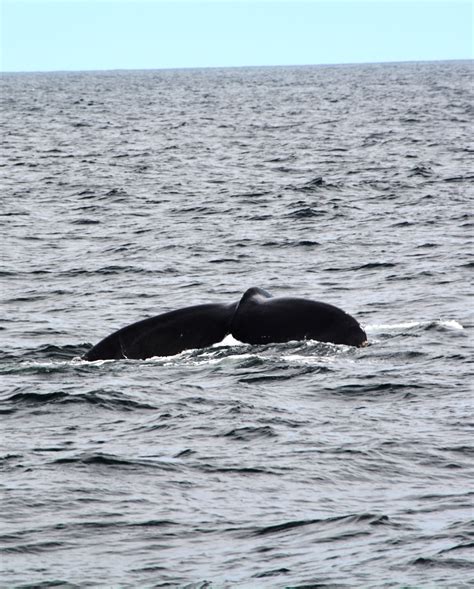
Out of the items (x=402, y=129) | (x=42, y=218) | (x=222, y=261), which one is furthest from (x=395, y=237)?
(x=402, y=129)

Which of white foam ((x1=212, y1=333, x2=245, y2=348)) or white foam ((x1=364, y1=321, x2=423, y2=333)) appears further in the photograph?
white foam ((x1=364, y1=321, x2=423, y2=333))

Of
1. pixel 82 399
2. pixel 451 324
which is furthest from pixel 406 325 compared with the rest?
pixel 82 399

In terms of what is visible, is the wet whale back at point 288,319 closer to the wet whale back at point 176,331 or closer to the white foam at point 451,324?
the wet whale back at point 176,331

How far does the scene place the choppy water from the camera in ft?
29.2

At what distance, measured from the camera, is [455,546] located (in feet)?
29.1

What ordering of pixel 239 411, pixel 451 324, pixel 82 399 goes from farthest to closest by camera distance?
pixel 451 324, pixel 82 399, pixel 239 411

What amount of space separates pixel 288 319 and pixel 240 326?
0.46 m

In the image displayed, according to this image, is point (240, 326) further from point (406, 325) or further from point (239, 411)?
point (406, 325)

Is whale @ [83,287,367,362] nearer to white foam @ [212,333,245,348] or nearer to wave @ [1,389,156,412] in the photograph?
white foam @ [212,333,245,348]

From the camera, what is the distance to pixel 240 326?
42.7ft

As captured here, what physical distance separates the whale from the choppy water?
0.28 metres

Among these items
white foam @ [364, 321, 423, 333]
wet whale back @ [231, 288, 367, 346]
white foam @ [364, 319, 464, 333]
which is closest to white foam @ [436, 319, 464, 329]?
white foam @ [364, 319, 464, 333]

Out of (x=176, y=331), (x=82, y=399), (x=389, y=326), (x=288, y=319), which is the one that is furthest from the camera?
(x=389, y=326)

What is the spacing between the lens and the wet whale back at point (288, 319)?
1289cm
